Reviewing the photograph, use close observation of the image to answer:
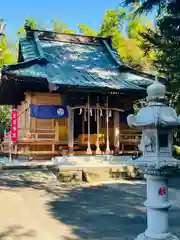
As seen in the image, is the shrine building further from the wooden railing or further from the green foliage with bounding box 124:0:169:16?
the green foliage with bounding box 124:0:169:16

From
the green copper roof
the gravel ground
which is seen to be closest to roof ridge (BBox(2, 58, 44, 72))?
the green copper roof

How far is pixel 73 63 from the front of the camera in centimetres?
1619

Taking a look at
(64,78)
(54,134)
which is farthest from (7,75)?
(54,134)

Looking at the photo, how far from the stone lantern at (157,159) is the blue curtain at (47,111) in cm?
1091

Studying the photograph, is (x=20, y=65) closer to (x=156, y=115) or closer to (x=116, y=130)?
(x=116, y=130)

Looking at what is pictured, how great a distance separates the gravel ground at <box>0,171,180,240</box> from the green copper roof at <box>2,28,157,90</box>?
5747 mm

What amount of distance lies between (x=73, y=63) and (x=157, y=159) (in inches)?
517

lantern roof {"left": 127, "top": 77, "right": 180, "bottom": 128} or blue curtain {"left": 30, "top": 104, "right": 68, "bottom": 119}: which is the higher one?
blue curtain {"left": 30, "top": 104, "right": 68, "bottom": 119}

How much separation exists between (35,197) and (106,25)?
1202 inches

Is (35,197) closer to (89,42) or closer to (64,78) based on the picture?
(64,78)

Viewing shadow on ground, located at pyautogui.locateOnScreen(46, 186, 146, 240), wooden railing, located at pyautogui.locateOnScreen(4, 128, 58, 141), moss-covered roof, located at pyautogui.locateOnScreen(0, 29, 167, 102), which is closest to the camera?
shadow on ground, located at pyautogui.locateOnScreen(46, 186, 146, 240)

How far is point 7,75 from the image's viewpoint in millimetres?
12930

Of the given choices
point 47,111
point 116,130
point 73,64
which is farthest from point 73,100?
point 116,130

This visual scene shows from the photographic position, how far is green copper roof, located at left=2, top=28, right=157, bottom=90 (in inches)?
549
